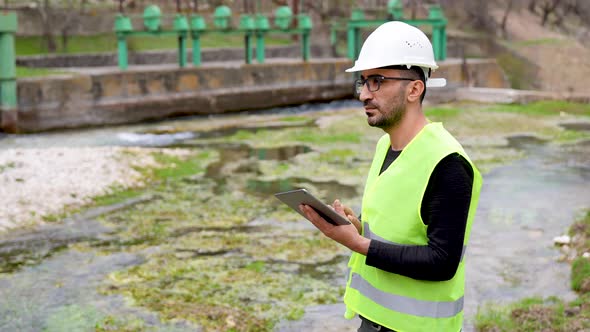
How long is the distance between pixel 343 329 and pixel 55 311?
2.46 meters

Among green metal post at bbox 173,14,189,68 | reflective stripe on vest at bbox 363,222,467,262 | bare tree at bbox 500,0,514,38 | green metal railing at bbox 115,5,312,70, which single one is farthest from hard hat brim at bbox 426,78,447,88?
bare tree at bbox 500,0,514,38

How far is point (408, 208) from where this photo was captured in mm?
2902

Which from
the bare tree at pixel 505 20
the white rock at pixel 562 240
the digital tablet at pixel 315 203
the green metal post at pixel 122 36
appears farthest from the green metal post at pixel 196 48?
the digital tablet at pixel 315 203

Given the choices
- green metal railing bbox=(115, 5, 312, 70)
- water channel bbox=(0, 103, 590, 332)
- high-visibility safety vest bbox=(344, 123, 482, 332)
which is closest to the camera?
high-visibility safety vest bbox=(344, 123, 482, 332)

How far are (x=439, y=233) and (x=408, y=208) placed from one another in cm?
16

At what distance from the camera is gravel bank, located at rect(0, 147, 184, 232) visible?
10.8 meters

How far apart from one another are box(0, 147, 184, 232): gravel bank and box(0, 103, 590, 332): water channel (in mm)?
480

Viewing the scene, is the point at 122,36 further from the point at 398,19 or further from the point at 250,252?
the point at 250,252

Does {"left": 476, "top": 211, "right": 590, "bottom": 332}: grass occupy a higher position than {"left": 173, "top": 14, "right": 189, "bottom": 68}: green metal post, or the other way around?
{"left": 173, "top": 14, "right": 189, "bottom": 68}: green metal post

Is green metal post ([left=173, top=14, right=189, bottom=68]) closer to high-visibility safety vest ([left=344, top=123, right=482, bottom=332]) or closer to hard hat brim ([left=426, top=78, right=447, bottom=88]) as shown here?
hard hat brim ([left=426, top=78, right=447, bottom=88])

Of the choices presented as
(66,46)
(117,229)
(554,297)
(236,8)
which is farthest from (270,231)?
(236,8)

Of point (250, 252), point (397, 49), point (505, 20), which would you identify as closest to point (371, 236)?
point (397, 49)

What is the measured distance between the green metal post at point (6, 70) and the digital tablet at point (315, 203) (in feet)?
57.3

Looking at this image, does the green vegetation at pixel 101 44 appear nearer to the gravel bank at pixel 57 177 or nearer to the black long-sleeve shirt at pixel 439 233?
the gravel bank at pixel 57 177
